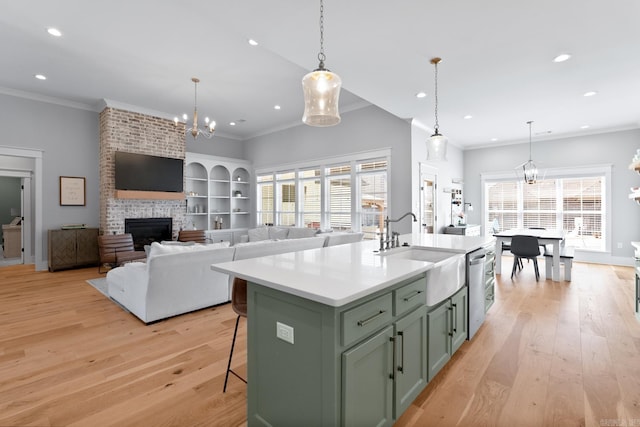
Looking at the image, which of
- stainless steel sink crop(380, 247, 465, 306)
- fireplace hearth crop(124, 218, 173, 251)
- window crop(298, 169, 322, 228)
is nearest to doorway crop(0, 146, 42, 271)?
fireplace hearth crop(124, 218, 173, 251)

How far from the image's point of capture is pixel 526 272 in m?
5.79

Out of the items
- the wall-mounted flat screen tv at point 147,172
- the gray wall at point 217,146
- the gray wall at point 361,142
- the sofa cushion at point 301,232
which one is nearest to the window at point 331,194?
the gray wall at point 361,142

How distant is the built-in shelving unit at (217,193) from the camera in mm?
8109

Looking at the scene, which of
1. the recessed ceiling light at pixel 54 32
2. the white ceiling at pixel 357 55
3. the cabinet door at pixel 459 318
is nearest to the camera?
the cabinet door at pixel 459 318

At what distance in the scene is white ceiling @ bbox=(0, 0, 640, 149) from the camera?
265 centimetres

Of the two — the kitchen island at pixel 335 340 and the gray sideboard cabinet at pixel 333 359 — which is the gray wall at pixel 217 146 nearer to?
the kitchen island at pixel 335 340

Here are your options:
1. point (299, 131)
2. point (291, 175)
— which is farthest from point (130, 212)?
point (299, 131)

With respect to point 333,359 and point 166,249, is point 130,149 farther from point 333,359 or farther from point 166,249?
point 333,359

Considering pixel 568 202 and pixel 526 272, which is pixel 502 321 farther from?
pixel 568 202

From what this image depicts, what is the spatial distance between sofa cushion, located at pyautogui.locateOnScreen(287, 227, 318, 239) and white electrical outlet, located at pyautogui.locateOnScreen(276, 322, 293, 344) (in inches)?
202

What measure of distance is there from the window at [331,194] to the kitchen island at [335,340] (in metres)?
3.78

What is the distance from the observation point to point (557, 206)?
7250 mm

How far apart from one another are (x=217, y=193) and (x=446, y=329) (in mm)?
7839

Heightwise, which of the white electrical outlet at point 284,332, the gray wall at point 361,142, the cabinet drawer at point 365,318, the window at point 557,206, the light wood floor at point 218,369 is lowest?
the light wood floor at point 218,369
